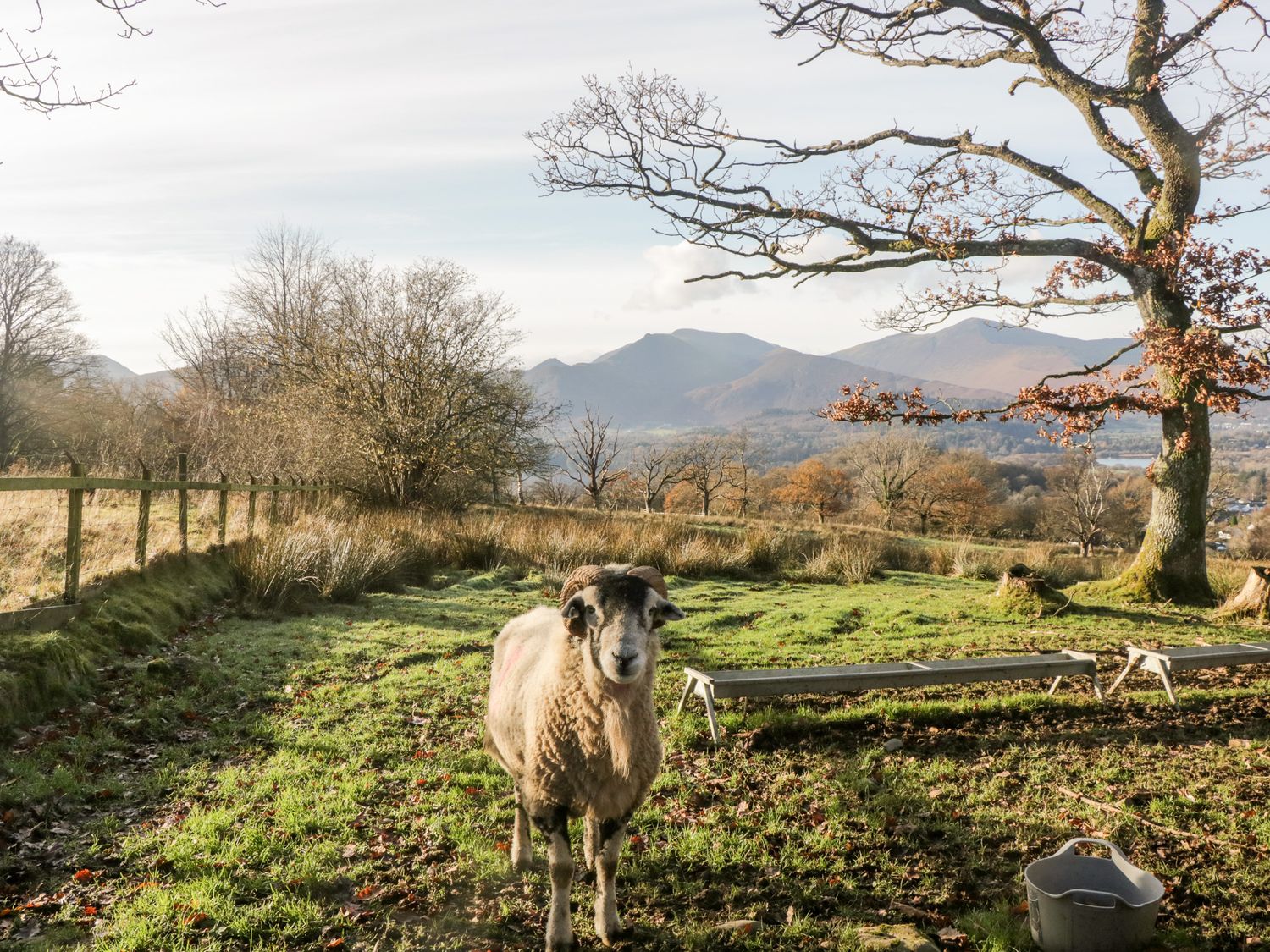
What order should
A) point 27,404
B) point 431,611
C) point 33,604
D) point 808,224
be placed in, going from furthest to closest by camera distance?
point 27,404 < point 808,224 < point 431,611 < point 33,604

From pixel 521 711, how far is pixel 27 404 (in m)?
43.7

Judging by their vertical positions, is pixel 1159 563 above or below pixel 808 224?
below

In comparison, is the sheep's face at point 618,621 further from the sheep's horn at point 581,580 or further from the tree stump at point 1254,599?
the tree stump at point 1254,599

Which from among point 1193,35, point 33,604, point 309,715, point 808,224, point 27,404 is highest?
point 1193,35

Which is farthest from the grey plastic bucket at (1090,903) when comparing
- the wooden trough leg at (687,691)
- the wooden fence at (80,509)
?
the wooden fence at (80,509)

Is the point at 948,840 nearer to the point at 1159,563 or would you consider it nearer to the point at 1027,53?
the point at 1159,563

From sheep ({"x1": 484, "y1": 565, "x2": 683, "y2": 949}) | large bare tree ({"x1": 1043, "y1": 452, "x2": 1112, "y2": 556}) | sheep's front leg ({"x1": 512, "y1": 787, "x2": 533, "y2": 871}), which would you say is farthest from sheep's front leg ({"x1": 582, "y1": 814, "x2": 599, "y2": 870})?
large bare tree ({"x1": 1043, "y1": 452, "x2": 1112, "y2": 556})

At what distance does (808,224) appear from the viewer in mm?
13461

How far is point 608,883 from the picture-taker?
372 centimetres

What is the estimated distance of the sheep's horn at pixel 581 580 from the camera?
357cm

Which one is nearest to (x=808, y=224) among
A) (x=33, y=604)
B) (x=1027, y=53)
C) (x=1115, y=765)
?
(x=1027, y=53)

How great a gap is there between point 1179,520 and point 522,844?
474 inches

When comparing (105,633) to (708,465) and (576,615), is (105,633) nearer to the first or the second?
(576,615)

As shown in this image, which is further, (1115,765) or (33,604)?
(33,604)
